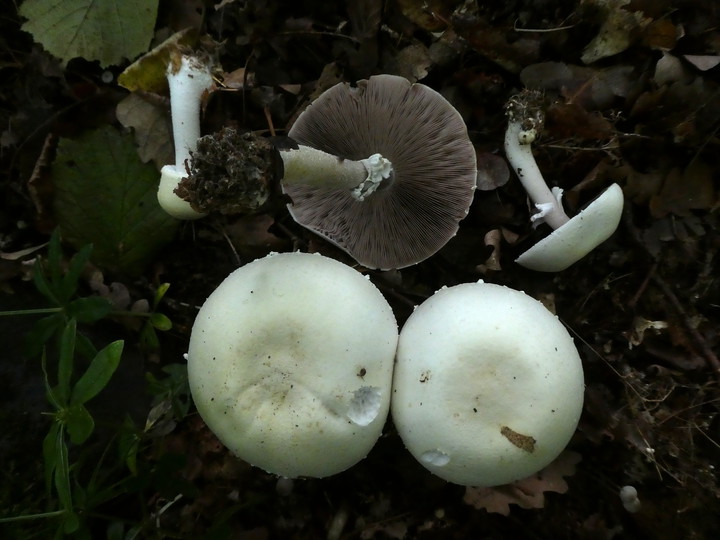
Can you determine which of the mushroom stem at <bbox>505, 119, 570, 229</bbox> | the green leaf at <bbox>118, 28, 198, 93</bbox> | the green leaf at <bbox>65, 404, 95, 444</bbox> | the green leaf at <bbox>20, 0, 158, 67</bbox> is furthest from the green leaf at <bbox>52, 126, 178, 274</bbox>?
the mushroom stem at <bbox>505, 119, 570, 229</bbox>

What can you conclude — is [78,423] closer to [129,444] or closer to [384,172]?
[129,444]

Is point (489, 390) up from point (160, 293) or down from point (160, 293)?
up

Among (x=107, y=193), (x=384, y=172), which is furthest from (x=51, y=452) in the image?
(x=384, y=172)

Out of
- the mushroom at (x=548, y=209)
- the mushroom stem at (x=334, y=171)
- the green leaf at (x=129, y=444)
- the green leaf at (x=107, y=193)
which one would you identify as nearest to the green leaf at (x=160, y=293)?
the green leaf at (x=107, y=193)

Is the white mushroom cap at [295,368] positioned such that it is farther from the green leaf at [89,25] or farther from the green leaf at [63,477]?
the green leaf at [89,25]

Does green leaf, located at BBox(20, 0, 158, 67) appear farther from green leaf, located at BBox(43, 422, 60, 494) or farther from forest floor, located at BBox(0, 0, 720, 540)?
green leaf, located at BBox(43, 422, 60, 494)

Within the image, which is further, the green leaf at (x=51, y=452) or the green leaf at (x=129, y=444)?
the green leaf at (x=129, y=444)

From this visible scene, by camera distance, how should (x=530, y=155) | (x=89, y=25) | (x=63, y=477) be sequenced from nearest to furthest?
(x=63, y=477) → (x=530, y=155) → (x=89, y=25)
